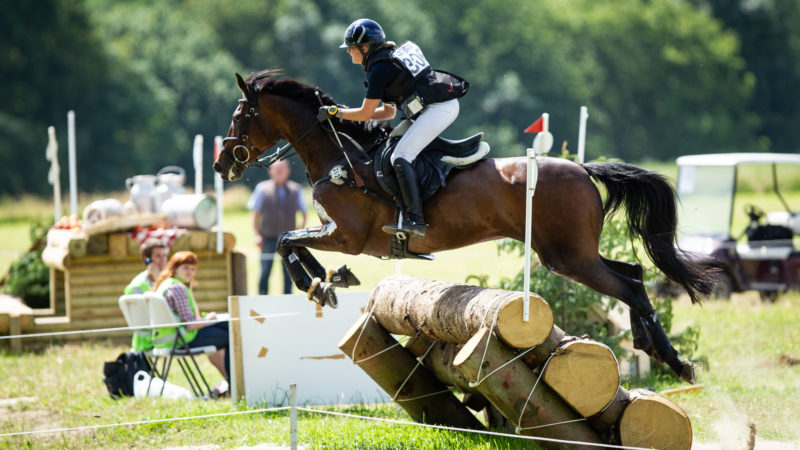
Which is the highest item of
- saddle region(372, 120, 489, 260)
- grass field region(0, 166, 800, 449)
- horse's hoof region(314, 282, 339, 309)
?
saddle region(372, 120, 489, 260)

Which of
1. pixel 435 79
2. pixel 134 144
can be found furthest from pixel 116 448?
pixel 134 144

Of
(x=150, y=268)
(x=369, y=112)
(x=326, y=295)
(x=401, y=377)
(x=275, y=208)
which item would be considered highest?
(x=369, y=112)

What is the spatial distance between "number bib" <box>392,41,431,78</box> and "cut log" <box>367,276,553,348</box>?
4.36 feet

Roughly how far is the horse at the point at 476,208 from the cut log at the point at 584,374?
0.88 metres

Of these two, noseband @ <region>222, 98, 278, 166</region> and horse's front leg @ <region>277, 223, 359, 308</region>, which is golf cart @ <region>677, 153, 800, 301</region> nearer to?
horse's front leg @ <region>277, 223, 359, 308</region>

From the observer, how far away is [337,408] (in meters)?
6.93

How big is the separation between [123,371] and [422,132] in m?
3.46

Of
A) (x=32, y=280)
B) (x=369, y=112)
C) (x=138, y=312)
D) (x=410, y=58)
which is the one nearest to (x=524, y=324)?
(x=369, y=112)

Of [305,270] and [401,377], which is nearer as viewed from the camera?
[401,377]

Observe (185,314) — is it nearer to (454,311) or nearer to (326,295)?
(326,295)

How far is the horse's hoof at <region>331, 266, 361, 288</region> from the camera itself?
19.4ft

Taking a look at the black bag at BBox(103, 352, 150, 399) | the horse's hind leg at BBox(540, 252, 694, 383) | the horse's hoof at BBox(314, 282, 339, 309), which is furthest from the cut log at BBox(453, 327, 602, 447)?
the black bag at BBox(103, 352, 150, 399)

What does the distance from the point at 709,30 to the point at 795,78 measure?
555cm

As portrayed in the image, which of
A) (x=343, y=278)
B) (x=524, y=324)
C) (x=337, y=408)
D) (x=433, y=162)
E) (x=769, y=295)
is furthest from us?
(x=769, y=295)
